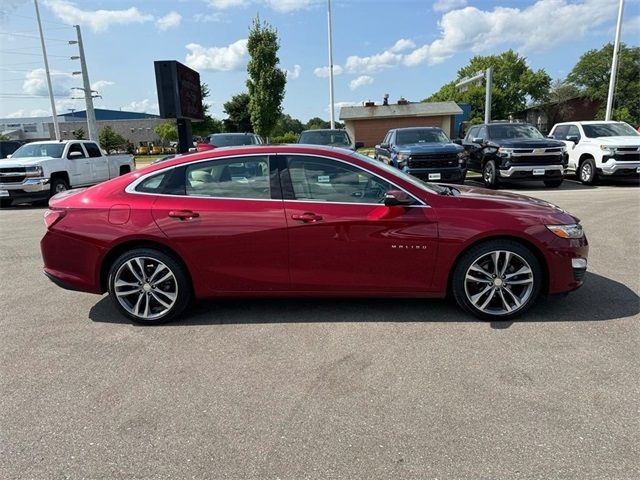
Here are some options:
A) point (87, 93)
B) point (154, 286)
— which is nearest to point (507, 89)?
point (87, 93)

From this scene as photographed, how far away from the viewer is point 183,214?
3.94 metres

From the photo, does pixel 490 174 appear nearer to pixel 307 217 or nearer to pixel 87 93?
pixel 307 217

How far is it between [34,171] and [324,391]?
1244cm

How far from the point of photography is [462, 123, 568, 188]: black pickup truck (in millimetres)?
12352

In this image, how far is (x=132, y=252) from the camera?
4027 millimetres

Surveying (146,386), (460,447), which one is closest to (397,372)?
(460,447)

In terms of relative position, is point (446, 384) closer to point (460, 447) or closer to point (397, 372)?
point (397, 372)

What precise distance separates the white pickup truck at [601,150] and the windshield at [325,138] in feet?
23.7

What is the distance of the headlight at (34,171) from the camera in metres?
12.2

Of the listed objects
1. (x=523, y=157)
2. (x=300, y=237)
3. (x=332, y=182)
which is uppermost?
(x=332, y=182)

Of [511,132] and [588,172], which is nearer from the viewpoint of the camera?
[511,132]

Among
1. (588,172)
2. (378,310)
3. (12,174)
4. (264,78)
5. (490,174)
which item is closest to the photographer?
(378,310)

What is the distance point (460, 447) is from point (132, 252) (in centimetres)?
309

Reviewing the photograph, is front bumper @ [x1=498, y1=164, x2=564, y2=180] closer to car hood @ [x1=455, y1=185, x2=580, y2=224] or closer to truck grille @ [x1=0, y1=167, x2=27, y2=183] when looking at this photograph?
car hood @ [x1=455, y1=185, x2=580, y2=224]
